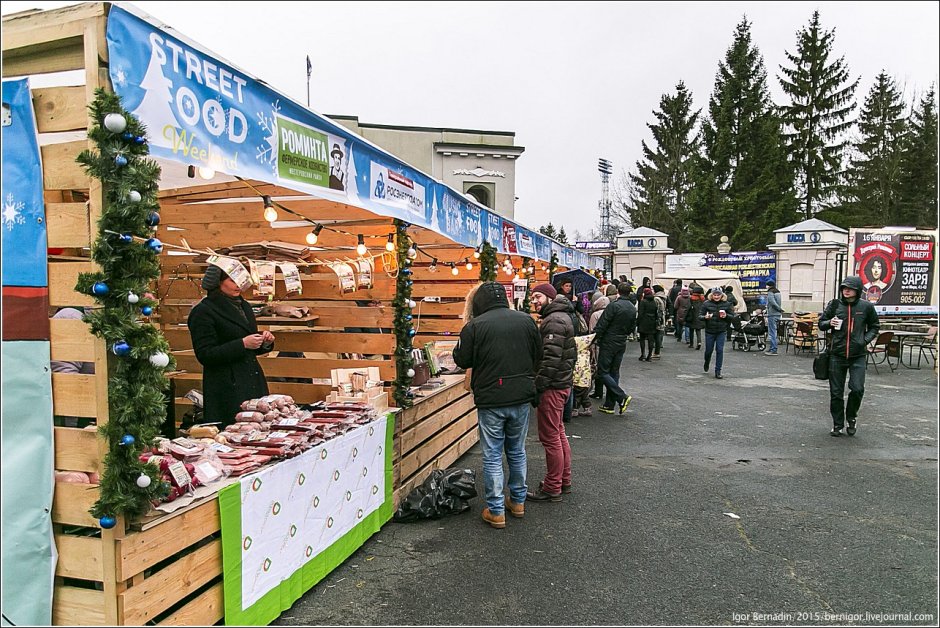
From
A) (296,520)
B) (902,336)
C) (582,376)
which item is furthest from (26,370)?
(902,336)

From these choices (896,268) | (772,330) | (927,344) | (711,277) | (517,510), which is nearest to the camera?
(517,510)

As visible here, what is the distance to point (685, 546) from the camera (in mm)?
4301

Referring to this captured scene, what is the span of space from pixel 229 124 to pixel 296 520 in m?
2.32

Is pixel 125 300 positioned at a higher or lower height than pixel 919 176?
lower

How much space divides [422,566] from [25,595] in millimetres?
2273

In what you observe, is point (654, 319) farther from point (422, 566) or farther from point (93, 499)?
point (93, 499)

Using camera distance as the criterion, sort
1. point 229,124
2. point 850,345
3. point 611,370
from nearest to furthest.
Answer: point 229,124, point 850,345, point 611,370

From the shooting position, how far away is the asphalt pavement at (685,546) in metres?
3.44

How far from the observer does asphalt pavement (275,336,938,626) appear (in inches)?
135

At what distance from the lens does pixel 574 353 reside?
17.6 feet

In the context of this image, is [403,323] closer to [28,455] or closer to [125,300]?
[125,300]

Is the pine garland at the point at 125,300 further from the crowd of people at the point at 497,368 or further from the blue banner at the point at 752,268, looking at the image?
the blue banner at the point at 752,268

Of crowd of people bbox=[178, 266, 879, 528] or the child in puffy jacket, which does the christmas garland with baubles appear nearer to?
crowd of people bbox=[178, 266, 879, 528]

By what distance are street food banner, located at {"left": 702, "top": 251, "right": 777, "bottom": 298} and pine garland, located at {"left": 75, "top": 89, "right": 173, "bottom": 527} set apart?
23821 mm
